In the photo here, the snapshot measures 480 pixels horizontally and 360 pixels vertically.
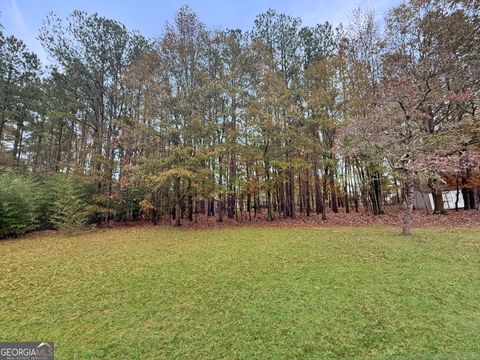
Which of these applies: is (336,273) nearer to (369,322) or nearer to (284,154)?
(369,322)

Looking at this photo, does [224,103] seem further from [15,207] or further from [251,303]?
[251,303]

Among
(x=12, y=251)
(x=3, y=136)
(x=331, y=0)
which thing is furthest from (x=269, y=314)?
(x=3, y=136)

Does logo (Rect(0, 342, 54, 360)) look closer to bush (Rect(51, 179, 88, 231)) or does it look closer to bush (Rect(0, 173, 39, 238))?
bush (Rect(51, 179, 88, 231))

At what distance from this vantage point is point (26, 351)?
2242 millimetres

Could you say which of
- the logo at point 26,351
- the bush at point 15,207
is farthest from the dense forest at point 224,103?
the logo at point 26,351

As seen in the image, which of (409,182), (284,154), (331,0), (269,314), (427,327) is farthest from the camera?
(284,154)

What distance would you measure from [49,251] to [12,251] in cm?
116

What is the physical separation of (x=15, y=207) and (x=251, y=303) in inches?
404

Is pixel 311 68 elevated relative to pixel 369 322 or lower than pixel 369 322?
elevated

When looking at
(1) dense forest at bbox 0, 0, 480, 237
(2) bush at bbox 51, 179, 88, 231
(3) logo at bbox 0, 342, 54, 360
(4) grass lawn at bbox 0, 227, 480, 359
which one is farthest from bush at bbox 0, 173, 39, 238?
(3) logo at bbox 0, 342, 54, 360

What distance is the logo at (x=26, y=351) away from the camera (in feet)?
7.10

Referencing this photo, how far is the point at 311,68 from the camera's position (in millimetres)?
12680

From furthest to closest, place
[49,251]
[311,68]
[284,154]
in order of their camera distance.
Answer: [311,68] < [284,154] < [49,251]

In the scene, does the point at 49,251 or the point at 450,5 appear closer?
the point at 49,251
